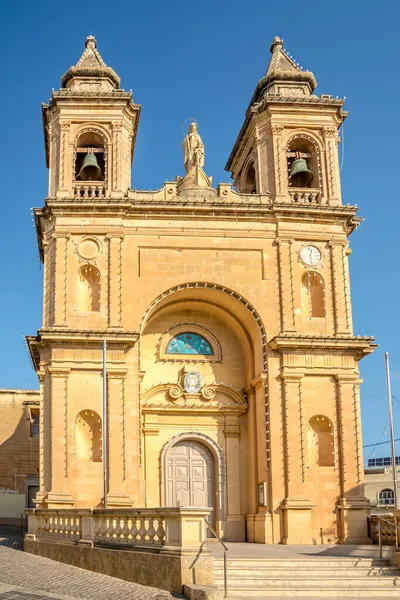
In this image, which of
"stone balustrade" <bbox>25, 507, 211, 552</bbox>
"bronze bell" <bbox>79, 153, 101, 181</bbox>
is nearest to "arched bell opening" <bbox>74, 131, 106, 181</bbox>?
"bronze bell" <bbox>79, 153, 101, 181</bbox>

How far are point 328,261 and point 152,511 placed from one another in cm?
1207

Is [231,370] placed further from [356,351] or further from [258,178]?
[258,178]

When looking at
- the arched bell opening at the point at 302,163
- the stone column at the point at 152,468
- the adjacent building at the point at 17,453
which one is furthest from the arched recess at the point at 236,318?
the adjacent building at the point at 17,453

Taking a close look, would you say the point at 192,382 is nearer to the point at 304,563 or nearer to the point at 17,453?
the point at 304,563

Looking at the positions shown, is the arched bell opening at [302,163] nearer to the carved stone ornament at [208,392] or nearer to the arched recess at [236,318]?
the arched recess at [236,318]

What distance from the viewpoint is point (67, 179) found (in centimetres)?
2550

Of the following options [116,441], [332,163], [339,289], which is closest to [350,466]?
[339,289]

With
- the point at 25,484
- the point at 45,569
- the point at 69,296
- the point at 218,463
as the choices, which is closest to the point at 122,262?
the point at 69,296

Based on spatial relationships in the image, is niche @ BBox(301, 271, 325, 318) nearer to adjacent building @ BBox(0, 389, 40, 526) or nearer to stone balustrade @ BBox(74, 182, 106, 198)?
stone balustrade @ BBox(74, 182, 106, 198)

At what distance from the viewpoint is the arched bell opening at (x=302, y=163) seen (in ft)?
87.2

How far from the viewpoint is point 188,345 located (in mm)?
26156

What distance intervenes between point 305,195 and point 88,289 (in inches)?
282

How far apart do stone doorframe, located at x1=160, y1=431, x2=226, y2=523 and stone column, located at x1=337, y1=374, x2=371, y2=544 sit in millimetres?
3538

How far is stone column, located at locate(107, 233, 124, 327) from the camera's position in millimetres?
23984
